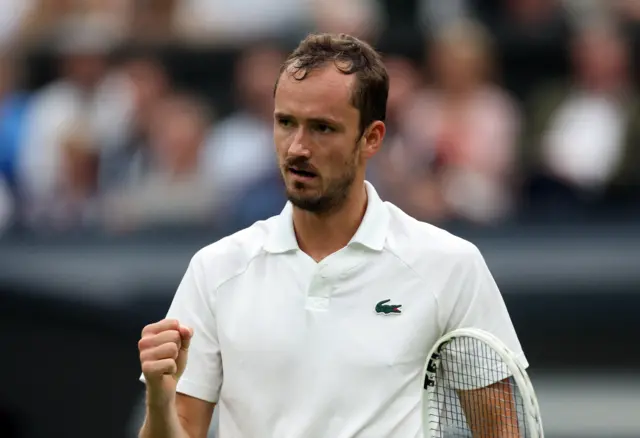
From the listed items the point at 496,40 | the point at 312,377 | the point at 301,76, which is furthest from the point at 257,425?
the point at 496,40

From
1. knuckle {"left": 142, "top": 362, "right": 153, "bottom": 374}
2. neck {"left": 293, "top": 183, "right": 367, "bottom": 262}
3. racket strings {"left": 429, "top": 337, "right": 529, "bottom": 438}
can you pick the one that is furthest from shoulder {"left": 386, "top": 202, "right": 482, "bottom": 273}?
knuckle {"left": 142, "top": 362, "right": 153, "bottom": 374}

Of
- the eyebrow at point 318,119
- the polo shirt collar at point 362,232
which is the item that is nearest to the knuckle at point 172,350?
the polo shirt collar at point 362,232

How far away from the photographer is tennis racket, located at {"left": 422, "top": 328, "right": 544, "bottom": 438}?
456 cm

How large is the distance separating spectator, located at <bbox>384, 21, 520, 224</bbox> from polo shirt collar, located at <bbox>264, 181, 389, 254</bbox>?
183 inches

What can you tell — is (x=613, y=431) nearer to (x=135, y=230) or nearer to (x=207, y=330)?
(x=135, y=230)

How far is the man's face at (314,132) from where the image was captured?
455cm

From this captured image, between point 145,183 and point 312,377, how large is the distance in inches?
250

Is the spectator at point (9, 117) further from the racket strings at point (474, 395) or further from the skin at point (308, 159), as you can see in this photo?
the racket strings at point (474, 395)

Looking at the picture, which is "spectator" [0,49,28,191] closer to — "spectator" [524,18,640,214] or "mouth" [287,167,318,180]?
"spectator" [524,18,640,214]

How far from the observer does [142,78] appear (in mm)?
11461

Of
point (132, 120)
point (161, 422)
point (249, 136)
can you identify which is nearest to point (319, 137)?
point (161, 422)

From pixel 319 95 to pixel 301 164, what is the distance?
0.22 metres

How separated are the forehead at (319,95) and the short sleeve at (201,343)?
0.63 m

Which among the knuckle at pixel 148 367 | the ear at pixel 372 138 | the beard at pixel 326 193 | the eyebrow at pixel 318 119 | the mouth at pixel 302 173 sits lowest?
the knuckle at pixel 148 367
